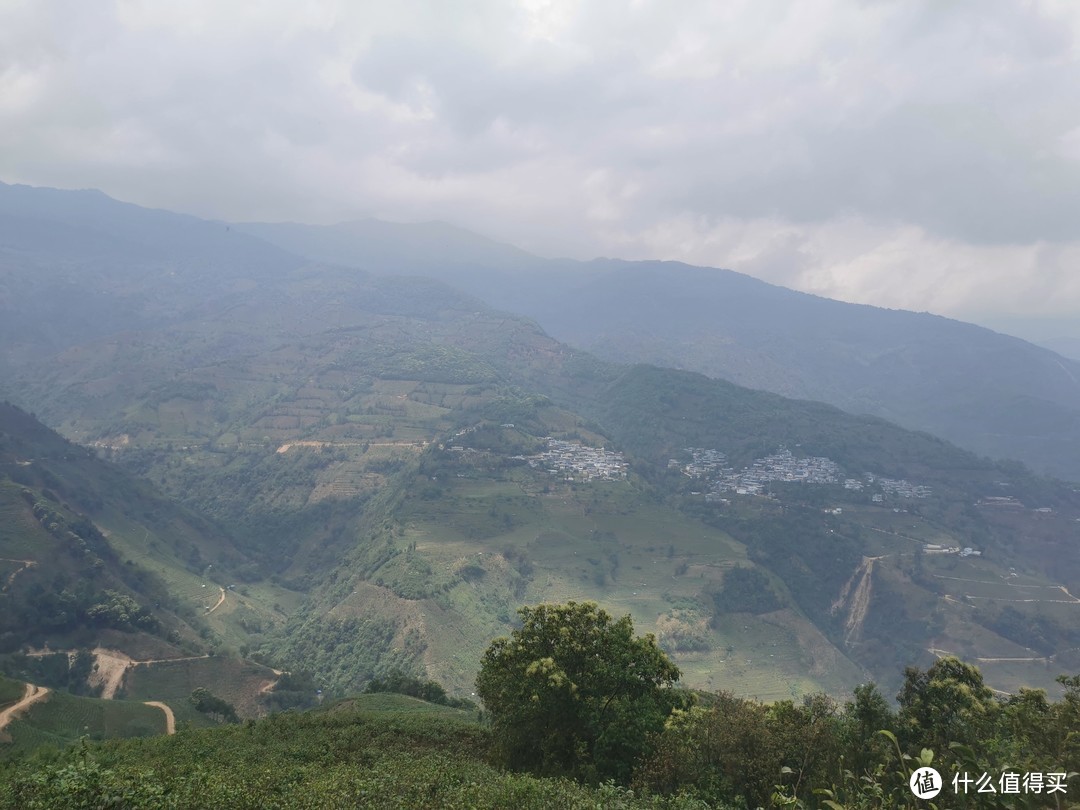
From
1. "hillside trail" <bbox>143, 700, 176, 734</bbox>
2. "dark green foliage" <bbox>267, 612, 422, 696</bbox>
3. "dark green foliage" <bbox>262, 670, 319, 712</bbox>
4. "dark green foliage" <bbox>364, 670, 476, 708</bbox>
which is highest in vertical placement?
"dark green foliage" <bbox>364, 670, 476, 708</bbox>

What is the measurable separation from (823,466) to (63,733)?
624 feet

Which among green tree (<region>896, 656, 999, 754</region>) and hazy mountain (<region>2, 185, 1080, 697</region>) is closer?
green tree (<region>896, 656, 999, 754</region>)

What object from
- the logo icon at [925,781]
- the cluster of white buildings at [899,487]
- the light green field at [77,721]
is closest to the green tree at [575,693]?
the logo icon at [925,781]

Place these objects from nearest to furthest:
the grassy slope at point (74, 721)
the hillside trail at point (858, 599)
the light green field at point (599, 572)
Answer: the grassy slope at point (74, 721) < the light green field at point (599, 572) < the hillside trail at point (858, 599)

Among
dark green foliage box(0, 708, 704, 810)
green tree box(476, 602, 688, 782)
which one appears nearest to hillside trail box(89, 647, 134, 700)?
dark green foliage box(0, 708, 704, 810)

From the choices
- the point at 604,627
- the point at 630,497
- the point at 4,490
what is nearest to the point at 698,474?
the point at 630,497

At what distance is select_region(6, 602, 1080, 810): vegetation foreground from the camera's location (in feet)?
35.7

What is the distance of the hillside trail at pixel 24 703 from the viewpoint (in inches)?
1707

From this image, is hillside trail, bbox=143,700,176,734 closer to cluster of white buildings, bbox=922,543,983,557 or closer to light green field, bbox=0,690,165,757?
light green field, bbox=0,690,165,757

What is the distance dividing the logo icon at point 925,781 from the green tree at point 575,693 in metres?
12.4

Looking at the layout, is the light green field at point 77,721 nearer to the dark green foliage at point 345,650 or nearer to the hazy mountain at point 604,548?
the dark green foliage at point 345,650

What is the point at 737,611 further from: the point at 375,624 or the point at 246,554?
the point at 246,554

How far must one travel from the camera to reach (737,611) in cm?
11794

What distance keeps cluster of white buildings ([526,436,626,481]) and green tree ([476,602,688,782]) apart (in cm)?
13380
